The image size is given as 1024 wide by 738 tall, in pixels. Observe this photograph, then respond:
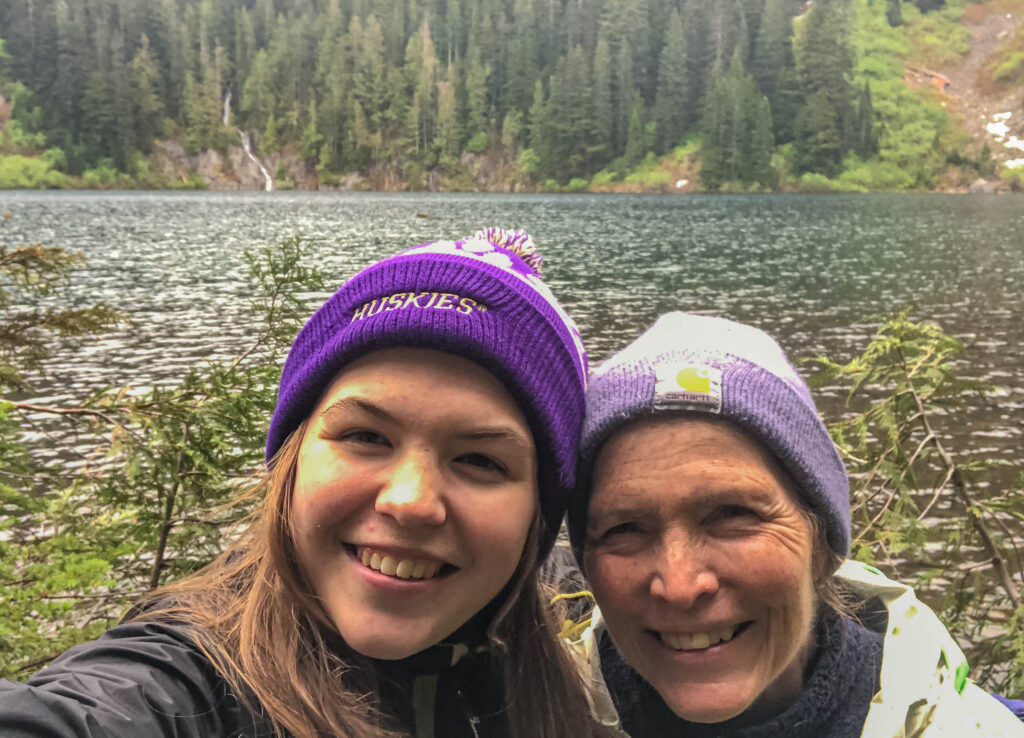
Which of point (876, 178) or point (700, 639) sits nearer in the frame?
point (700, 639)

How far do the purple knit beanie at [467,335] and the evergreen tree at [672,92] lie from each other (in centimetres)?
12321

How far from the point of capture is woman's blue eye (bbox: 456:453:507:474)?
165 centimetres

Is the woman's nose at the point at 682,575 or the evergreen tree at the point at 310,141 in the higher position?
the woman's nose at the point at 682,575

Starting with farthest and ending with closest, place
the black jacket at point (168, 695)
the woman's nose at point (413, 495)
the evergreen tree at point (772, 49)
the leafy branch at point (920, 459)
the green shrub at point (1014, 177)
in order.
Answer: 1. the evergreen tree at point (772, 49)
2. the green shrub at point (1014, 177)
3. the leafy branch at point (920, 459)
4. the woman's nose at point (413, 495)
5. the black jacket at point (168, 695)

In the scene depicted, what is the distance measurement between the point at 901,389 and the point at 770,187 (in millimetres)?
111373

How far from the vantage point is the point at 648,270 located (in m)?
35.2

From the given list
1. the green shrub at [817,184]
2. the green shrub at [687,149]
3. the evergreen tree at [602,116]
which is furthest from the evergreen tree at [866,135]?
the evergreen tree at [602,116]

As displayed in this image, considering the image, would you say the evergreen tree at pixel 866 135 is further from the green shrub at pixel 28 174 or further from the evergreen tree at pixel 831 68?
the green shrub at pixel 28 174

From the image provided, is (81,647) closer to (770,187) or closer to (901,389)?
(901,389)

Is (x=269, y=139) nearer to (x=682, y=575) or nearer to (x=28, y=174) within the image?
(x=28, y=174)

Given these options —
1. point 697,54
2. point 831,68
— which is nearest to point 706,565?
point 831,68

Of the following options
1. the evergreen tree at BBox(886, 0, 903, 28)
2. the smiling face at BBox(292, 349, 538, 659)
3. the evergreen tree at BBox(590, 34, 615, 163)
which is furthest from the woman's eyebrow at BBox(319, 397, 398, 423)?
the evergreen tree at BBox(886, 0, 903, 28)

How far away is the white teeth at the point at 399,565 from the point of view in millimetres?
1581

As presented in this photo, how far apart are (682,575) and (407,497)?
1.97ft
